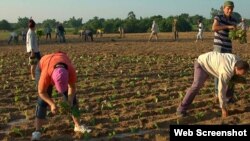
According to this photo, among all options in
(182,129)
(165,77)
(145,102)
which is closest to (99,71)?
(165,77)

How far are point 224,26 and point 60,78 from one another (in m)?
3.74

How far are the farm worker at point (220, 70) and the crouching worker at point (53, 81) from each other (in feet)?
6.67

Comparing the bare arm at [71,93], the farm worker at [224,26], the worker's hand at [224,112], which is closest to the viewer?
the bare arm at [71,93]

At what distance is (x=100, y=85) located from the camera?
37.6 ft

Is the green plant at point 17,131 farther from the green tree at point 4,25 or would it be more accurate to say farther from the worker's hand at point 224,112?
the green tree at point 4,25

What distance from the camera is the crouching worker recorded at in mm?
6137

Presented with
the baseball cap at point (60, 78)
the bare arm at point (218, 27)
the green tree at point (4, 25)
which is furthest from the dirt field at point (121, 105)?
the green tree at point (4, 25)

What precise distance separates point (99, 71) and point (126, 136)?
7.33 metres

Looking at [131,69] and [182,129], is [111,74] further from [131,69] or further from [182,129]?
[182,129]

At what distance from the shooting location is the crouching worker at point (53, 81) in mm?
6137

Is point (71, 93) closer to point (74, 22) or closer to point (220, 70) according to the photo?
point (220, 70)

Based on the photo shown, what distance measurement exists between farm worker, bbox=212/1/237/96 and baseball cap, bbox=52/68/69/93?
3.52 meters

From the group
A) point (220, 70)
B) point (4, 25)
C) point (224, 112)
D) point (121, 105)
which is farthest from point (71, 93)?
point (4, 25)

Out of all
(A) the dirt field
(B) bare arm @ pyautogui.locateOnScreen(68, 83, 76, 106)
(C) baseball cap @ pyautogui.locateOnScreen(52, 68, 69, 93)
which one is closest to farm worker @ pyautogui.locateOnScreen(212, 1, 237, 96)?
(A) the dirt field
